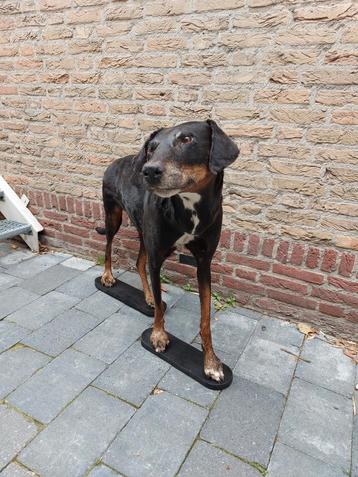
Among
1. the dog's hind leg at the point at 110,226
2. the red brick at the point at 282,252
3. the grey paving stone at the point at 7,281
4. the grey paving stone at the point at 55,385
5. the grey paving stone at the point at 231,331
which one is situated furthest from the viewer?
the grey paving stone at the point at 7,281

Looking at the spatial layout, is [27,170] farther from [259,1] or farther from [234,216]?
[259,1]

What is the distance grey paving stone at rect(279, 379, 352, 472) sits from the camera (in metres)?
1.76

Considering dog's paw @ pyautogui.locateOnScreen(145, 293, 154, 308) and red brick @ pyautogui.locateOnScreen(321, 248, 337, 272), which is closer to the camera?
red brick @ pyautogui.locateOnScreen(321, 248, 337, 272)

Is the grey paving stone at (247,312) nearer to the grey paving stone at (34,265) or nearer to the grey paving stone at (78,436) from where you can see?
the grey paving stone at (78,436)

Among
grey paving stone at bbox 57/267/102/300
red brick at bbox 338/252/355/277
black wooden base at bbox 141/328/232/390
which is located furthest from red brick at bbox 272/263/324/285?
grey paving stone at bbox 57/267/102/300

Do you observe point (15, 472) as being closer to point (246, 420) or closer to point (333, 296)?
point (246, 420)

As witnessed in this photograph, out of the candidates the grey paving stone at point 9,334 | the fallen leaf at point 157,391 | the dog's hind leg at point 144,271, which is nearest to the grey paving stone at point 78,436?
the fallen leaf at point 157,391

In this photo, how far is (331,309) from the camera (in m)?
2.69

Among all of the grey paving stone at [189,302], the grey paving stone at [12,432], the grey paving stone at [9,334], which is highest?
the grey paving stone at [12,432]

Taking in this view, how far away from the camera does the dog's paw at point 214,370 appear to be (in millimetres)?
2137

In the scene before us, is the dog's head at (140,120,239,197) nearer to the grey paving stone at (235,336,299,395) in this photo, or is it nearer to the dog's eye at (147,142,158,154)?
the dog's eye at (147,142,158,154)

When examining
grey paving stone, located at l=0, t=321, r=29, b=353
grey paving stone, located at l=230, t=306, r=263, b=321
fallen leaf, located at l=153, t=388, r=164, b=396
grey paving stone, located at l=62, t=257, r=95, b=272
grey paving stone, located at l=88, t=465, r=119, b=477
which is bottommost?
grey paving stone, located at l=230, t=306, r=263, b=321

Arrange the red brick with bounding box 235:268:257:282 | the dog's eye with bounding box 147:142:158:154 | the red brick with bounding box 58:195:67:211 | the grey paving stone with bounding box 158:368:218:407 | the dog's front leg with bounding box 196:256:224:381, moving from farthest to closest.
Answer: the red brick with bounding box 58:195:67:211, the red brick with bounding box 235:268:257:282, the dog's front leg with bounding box 196:256:224:381, the grey paving stone with bounding box 158:368:218:407, the dog's eye with bounding box 147:142:158:154

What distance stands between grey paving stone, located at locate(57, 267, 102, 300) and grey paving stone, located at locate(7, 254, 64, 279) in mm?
435
